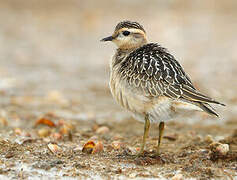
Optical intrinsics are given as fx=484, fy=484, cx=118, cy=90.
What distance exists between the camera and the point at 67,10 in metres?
14.8

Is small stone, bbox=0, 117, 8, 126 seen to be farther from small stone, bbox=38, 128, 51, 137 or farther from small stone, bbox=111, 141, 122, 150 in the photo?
small stone, bbox=111, 141, 122, 150

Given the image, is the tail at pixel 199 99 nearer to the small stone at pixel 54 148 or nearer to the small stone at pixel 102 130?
the small stone at pixel 54 148

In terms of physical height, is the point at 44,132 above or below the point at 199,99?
below

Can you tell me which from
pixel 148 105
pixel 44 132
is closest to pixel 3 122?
pixel 44 132

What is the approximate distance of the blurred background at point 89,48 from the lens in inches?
368

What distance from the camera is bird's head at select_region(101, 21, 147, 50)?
638 centimetres

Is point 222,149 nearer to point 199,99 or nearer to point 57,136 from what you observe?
point 199,99

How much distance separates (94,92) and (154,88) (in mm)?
4910

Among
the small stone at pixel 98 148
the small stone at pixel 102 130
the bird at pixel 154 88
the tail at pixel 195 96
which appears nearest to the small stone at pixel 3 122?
the small stone at pixel 102 130

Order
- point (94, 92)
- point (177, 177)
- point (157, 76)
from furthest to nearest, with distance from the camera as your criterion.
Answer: point (94, 92) < point (157, 76) < point (177, 177)

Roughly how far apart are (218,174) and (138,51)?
184cm

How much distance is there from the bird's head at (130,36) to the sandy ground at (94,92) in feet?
4.36

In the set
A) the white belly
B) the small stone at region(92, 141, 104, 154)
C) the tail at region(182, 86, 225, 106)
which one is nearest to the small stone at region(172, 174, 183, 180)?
the white belly

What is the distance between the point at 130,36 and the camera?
6.38m
